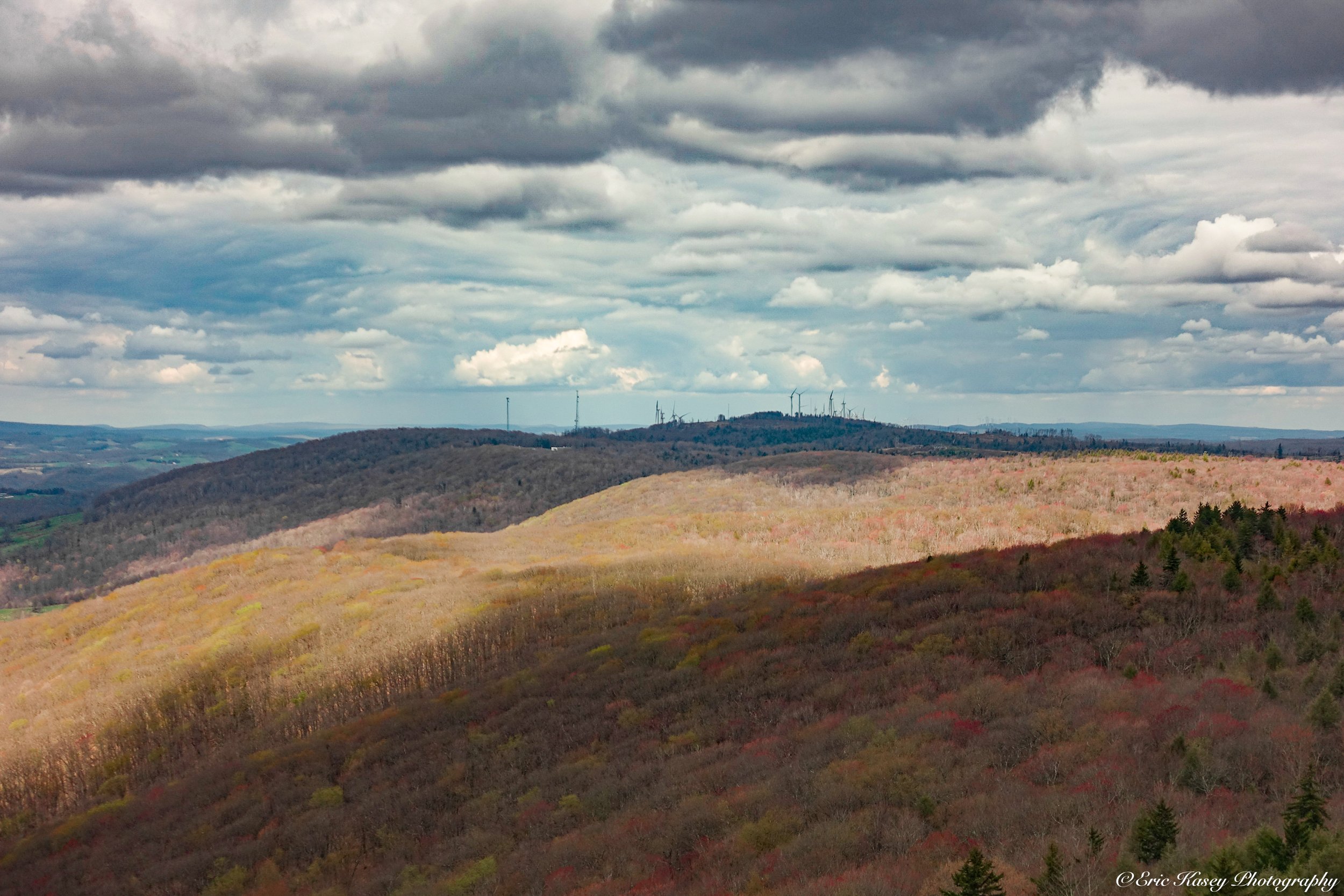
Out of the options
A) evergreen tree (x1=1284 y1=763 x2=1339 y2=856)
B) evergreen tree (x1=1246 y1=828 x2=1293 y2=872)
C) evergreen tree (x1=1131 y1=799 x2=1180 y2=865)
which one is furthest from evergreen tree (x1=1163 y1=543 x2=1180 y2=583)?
evergreen tree (x1=1246 y1=828 x2=1293 y2=872)

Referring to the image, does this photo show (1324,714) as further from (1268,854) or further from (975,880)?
(975,880)

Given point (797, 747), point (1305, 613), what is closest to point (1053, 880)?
point (797, 747)

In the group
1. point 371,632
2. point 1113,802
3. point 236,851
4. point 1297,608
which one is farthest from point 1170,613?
point 371,632

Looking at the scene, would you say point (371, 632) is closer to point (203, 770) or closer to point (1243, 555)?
point (203, 770)

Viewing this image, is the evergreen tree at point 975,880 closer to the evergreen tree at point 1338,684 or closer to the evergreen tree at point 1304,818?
the evergreen tree at point 1304,818

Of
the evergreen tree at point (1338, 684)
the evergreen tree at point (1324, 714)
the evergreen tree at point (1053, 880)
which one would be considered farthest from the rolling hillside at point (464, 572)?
the evergreen tree at point (1053, 880)
